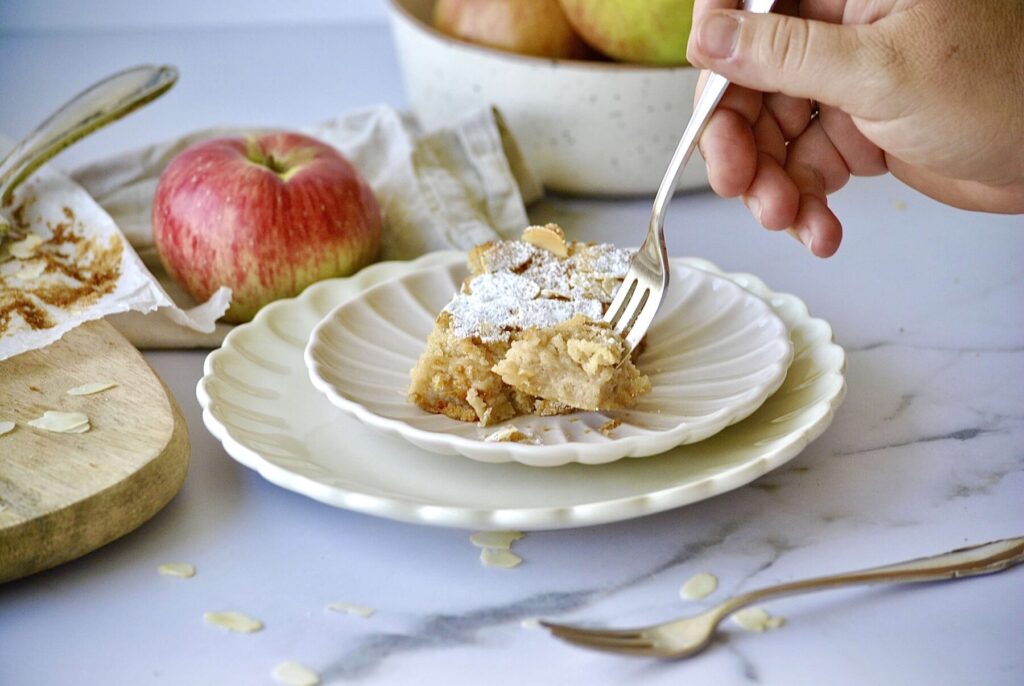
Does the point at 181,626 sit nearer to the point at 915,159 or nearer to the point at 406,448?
the point at 406,448

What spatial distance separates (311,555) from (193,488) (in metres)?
0.17

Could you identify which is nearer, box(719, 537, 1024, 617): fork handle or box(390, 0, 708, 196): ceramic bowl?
box(719, 537, 1024, 617): fork handle

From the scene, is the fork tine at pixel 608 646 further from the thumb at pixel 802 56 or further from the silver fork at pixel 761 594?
the thumb at pixel 802 56

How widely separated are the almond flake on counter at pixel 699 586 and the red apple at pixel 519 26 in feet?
3.48

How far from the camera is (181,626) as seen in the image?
2.89ft

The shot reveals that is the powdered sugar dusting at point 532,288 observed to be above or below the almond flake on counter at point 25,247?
above

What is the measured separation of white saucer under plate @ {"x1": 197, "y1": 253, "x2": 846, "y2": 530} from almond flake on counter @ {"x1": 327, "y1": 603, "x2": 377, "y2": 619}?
77mm

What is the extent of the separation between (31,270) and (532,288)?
2.17 feet

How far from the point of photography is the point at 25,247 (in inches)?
57.6

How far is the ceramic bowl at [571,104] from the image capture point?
165cm

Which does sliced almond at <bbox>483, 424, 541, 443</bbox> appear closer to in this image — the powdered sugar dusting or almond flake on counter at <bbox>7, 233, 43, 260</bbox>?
the powdered sugar dusting

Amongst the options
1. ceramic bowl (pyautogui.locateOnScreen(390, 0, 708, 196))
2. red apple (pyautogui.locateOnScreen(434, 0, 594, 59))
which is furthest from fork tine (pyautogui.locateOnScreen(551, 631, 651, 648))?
red apple (pyautogui.locateOnScreen(434, 0, 594, 59))

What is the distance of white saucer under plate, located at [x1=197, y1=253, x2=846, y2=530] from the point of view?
0.91 metres

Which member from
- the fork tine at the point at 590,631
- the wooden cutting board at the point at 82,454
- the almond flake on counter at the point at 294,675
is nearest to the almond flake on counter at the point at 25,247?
the wooden cutting board at the point at 82,454
